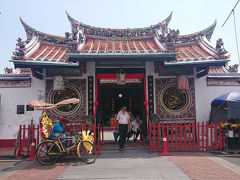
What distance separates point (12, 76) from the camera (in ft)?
34.2

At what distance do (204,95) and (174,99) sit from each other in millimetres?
1747

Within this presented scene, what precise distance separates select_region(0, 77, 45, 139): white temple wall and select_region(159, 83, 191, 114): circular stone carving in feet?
20.6

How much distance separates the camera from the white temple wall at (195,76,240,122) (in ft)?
33.4

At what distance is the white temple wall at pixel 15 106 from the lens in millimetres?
10148

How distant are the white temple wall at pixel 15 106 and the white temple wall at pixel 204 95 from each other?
8106mm

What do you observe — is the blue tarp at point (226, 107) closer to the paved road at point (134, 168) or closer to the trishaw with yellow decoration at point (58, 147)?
the paved road at point (134, 168)

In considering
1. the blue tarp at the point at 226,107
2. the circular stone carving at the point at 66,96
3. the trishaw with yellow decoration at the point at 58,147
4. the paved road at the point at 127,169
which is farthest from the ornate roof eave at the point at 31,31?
the blue tarp at the point at 226,107

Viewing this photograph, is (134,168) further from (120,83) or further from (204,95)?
(204,95)

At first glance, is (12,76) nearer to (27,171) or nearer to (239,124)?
(27,171)

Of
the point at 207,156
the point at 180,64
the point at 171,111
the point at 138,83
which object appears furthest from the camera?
the point at 138,83

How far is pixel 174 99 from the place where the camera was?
1010 centimetres

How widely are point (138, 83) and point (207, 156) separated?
7146 millimetres

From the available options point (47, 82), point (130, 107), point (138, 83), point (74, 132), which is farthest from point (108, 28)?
point (130, 107)

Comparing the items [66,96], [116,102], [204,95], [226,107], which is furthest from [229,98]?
[116,102]
